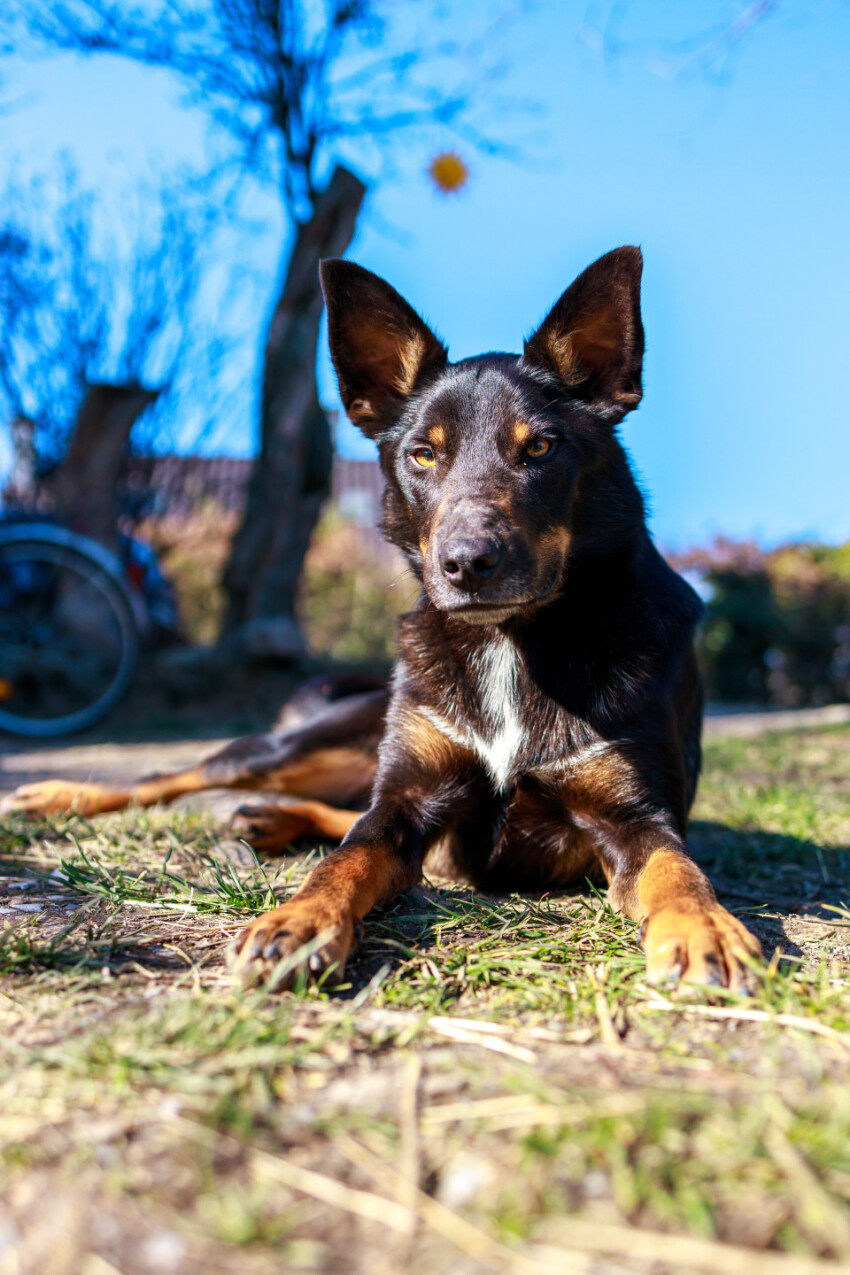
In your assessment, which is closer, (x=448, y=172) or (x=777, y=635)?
(x=448, y=172)

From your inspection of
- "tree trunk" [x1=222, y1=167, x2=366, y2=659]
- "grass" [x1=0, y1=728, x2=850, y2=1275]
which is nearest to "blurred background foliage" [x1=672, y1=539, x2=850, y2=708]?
"tree trunk" [x1=222, y1=167, x2=366, y2=659]

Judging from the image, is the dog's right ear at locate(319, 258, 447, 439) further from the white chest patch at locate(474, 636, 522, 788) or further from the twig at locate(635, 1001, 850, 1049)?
the twig at locate(635, 1001, 850, 1049)

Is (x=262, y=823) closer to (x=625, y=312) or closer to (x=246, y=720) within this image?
(x=625, y=312)

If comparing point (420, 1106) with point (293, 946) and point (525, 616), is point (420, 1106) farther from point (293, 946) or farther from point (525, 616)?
point (525, 616)

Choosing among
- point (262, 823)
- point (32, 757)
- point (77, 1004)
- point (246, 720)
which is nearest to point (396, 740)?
point (262, 823)

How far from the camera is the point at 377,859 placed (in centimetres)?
252

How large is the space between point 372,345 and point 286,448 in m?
5.90

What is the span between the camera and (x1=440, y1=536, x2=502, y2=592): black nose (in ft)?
8.27

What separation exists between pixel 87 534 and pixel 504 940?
7377mm

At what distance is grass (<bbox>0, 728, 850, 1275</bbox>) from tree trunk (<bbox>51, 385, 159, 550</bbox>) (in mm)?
6909

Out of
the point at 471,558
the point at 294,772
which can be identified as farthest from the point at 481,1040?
the point at 294,772

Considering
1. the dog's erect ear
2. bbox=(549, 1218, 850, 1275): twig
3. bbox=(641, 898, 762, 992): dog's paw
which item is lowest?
bbox=(549, 1218, 850, 1275): twig

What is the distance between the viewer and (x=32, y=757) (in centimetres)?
668

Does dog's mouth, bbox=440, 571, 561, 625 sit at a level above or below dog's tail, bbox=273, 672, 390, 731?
above
